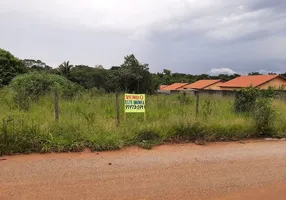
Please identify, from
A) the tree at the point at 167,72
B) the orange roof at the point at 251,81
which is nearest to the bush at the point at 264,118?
the orange roof at the point at 251,81

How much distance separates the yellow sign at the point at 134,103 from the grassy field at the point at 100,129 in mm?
311

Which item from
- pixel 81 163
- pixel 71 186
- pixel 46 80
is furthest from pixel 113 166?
pixel 46 80

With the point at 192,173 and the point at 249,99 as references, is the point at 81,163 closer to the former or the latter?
the point at 192,173

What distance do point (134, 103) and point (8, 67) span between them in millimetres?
23181

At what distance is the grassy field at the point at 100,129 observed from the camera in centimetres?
609

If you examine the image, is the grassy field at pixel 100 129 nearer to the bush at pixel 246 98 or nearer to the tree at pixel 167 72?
the bush at pixel 246 98

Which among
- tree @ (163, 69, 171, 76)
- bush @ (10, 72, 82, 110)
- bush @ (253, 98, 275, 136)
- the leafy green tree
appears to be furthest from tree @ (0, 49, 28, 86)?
tree @ (163, 69, 171, 76)

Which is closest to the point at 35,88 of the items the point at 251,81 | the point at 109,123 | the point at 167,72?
the point at 109,123

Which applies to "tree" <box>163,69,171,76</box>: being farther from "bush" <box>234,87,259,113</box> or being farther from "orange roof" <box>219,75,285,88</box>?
"bush" <box>234,87,259,113</box>

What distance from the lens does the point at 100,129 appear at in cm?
695

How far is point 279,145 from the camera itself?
7656 millimetres

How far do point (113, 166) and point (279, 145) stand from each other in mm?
4702

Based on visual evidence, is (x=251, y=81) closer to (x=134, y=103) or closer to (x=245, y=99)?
(x=245, y=99)

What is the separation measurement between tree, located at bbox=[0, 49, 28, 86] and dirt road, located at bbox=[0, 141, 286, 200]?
22.9 meters
